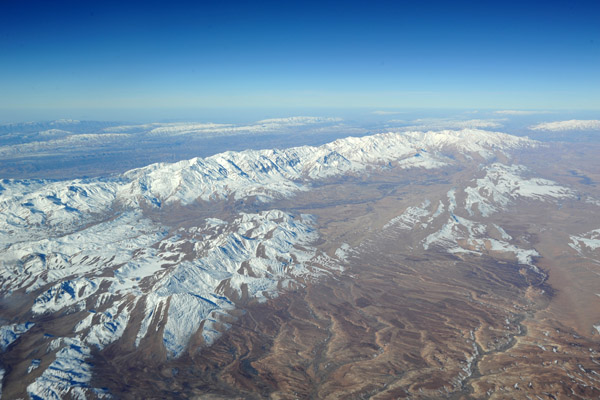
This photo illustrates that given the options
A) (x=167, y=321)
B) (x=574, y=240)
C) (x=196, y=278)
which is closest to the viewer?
(x=167, y=321)

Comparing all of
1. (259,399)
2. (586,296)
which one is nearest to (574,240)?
(586,296)

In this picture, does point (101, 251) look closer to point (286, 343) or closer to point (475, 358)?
point (286, 343)

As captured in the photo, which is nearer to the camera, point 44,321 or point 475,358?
point 475,358

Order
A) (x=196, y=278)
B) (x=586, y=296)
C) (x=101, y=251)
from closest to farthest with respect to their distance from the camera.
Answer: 1. (x=586, y=296)
2. (x=196, y=278)
3. (x=101, y=251)

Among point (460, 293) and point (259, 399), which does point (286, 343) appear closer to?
point (259, 399)

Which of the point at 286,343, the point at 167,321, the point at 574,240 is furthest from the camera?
the point at 574,240

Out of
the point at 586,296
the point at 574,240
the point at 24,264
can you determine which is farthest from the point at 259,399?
the point at 574,240

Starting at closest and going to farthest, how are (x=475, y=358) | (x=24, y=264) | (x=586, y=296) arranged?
(x=475, y=358) → (x=586, y=296) → (x=24, y=264)

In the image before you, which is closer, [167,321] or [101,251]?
[167,321]

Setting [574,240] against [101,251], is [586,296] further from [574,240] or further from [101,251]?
[101,251]
